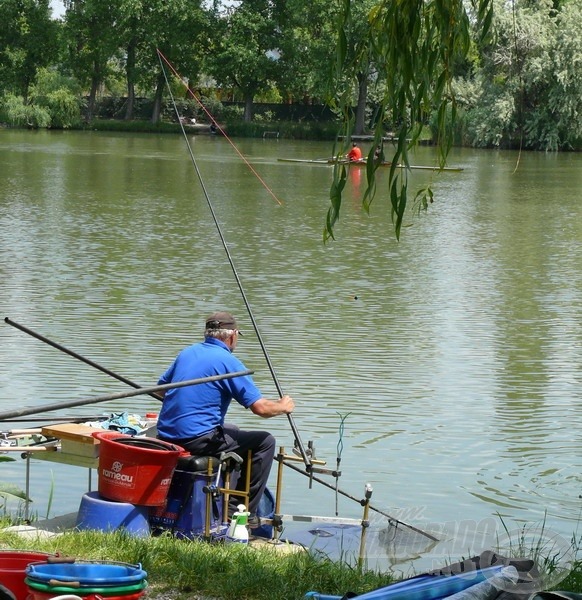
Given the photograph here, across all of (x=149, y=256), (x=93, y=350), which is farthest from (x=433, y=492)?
(x=149, y=256)

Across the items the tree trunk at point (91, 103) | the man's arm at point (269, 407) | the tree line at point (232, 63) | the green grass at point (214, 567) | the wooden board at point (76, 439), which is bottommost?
the green grass at point (214, 567)

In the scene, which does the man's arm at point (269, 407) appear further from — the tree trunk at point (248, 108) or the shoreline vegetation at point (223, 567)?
the tree trunk at point (248, 108)

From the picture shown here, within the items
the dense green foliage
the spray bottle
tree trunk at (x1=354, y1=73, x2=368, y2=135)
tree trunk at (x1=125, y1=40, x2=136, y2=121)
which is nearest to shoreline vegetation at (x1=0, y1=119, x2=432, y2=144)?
the dense green foliage

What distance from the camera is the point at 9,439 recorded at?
634cm

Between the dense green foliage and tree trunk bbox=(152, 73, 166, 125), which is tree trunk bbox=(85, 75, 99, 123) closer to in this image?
the dense green foliage

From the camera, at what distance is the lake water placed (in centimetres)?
775

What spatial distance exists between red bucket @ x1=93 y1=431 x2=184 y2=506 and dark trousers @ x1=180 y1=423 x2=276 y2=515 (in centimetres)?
29

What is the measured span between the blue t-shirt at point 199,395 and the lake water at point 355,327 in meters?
1.05

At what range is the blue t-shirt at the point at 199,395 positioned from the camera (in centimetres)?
611

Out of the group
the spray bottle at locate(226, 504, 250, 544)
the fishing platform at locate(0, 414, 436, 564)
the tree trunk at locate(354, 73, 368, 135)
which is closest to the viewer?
the fishing platform at locate(0, 414, 436, 564)

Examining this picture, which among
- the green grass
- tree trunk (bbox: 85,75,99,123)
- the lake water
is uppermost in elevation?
tree trunk (bbox: 85,75,99,123)

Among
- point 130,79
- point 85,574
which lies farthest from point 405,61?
point 130,79

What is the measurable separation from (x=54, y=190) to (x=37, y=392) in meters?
16.5

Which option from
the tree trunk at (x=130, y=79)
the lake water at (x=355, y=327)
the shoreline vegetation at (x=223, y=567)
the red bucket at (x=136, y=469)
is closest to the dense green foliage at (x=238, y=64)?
the tree trunk at (x=130, y=79)
